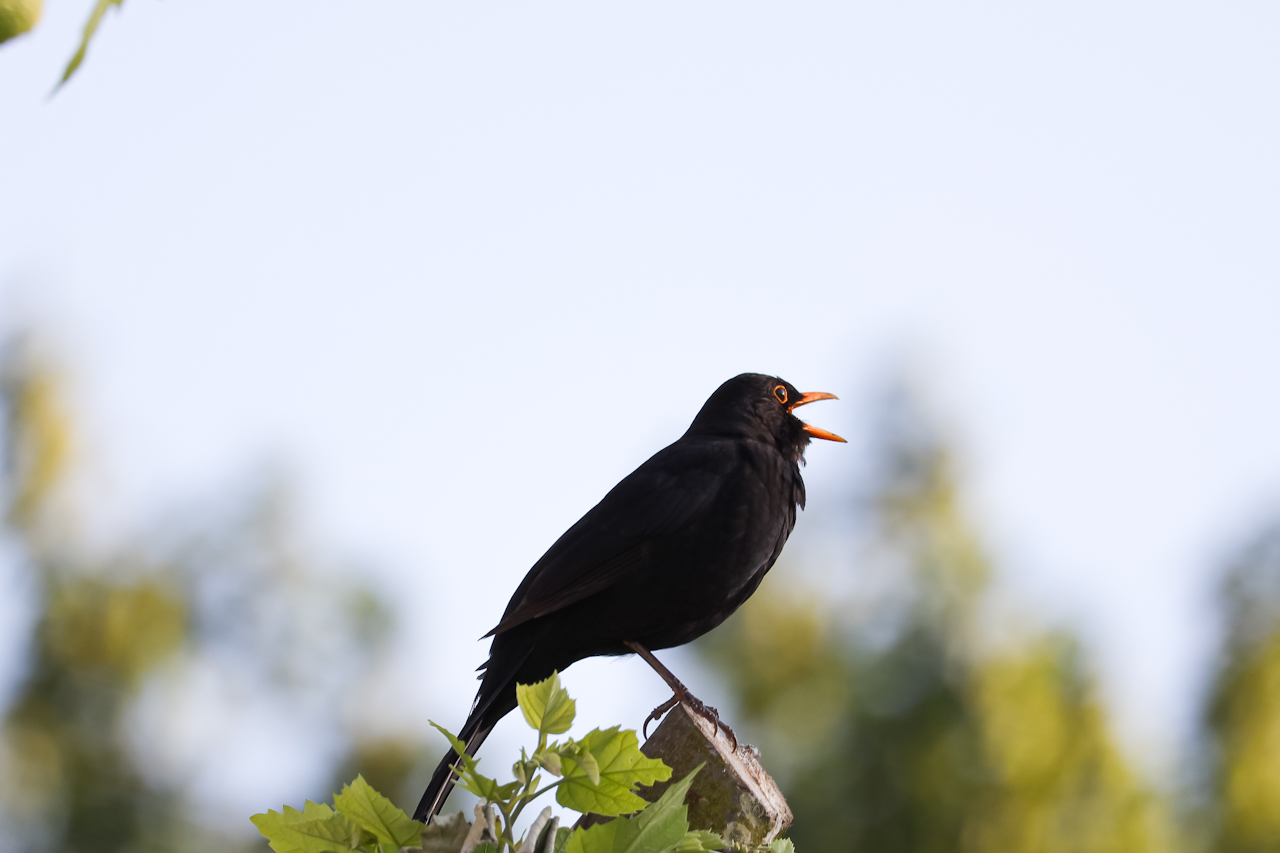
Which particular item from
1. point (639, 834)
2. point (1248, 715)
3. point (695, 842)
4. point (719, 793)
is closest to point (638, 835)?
point (639, 834)

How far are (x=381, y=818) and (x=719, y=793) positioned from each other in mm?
864

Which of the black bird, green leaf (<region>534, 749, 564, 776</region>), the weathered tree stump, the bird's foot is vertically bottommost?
green leaf (<region>534, 749, 564, 776</region>)

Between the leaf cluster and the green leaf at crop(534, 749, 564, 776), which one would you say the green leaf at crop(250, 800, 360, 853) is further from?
the green leaf at crop(534, 749, 564, 776)

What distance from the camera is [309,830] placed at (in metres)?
1.61

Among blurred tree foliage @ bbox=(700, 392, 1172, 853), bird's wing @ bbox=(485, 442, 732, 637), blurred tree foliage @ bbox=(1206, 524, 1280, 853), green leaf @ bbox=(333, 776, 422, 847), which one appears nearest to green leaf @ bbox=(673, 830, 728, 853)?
green leaf @ bbox=(333, 776, 422, 847)

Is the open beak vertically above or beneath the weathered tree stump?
above

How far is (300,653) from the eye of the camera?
14.2m

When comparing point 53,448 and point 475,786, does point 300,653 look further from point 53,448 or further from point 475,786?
point 475,786

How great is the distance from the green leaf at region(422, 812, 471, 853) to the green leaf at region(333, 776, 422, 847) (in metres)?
0.02

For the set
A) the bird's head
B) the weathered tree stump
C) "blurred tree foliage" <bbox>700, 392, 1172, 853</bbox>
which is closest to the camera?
the weathered tree stump

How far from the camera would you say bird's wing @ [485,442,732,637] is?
3.46m

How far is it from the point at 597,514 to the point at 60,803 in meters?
12.5

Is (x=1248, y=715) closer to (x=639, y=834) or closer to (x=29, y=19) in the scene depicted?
(x=639, y=834)

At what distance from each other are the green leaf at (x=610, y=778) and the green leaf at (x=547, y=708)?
0.15ft
